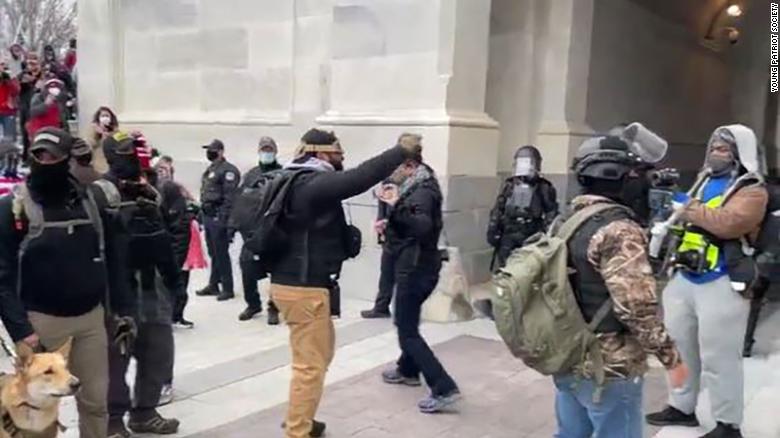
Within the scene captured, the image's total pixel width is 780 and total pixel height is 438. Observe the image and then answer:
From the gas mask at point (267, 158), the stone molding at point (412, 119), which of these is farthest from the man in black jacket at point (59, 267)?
the stone molding at point (412, 119)

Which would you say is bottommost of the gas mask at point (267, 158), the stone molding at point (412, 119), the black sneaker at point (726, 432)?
the black sneaker at point (726, 432)

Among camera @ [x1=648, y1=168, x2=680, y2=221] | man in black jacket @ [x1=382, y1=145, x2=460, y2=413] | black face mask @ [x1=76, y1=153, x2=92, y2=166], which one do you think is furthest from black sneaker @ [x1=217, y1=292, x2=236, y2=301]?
camera @ [x1=648, y1=168, x2=680, y2=221]

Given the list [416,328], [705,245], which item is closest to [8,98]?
[416,328]

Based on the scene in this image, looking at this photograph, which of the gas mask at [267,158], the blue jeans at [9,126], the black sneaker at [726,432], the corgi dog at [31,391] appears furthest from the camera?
the blue jeans at [9,126]

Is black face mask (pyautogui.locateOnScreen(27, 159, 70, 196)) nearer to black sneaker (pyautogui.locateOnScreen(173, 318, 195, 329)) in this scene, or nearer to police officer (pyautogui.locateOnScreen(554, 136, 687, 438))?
police officer (pyautogui.locateOnScreen(554, 136, 687, 438))

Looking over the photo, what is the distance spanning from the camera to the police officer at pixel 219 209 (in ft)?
29.2

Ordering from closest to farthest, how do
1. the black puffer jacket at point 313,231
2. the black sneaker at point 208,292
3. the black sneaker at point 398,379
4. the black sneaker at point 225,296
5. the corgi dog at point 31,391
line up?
the corgi dog at point 31,391 → the black puffer jacket at point 313,231 → the black sneaker at point 398,379 → the black sneaker at point 225,296 → the black sneaker at point 208,292

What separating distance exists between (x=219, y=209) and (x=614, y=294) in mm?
6495

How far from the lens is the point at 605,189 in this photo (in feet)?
10.8

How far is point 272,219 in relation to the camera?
4.38 meters

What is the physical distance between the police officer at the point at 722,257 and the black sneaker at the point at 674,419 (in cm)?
37

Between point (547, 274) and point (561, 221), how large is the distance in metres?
0.35

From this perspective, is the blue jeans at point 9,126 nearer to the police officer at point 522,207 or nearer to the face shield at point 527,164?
the police officer at point 522,207

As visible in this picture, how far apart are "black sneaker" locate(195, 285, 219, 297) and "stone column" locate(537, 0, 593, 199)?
167 inches
